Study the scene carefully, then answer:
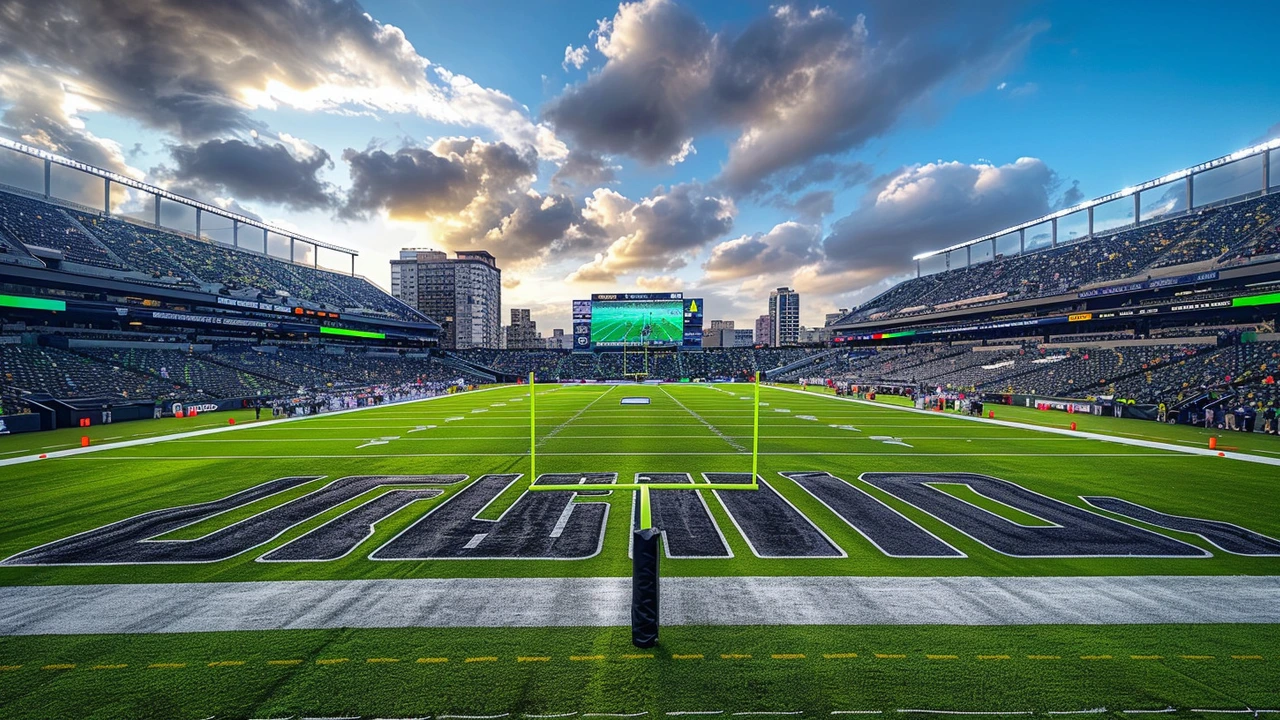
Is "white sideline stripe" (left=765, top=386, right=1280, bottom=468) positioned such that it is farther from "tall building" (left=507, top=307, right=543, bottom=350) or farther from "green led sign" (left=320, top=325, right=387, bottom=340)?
"tall building" (left=507, top=307, right=543, bottom=350)

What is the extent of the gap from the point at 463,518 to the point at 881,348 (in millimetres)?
81046

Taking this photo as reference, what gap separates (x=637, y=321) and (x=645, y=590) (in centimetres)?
6725

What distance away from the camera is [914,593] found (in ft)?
21.4

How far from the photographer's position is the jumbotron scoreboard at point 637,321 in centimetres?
7156

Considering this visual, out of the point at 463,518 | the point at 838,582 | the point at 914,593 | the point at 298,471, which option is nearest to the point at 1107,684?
the point at 914,593

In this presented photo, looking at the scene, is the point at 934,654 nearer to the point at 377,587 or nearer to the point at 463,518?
the point at 377,587

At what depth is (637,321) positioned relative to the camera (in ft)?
236

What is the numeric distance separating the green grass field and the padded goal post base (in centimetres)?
22

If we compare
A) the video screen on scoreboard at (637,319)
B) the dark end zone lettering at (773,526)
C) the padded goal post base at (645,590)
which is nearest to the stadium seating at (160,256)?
the video screen on scoreboard at (637,319)

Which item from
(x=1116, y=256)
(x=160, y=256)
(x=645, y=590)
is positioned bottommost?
(x=645, y=590)

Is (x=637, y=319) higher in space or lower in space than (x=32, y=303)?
higher

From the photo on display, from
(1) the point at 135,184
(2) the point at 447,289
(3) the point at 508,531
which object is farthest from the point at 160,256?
(2) the point at 447,289

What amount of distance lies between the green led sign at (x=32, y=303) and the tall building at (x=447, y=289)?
316 ft

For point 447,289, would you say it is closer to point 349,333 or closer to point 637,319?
point 349,333
